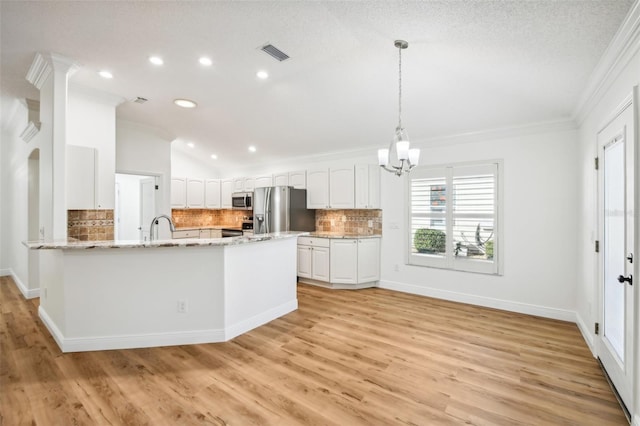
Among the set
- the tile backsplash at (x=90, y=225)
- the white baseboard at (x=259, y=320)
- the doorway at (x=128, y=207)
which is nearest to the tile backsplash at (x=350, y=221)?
the white baseboard at (x=259, y=320)

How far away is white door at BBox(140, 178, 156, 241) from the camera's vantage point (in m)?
5.78

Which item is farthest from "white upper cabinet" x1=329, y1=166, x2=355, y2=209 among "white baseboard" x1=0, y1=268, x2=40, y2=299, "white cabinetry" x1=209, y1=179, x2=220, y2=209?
"white baseboard" x1=0, y1=268, x2=40, y2=299

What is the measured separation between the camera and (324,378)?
2.42m

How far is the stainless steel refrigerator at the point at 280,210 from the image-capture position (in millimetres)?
5734

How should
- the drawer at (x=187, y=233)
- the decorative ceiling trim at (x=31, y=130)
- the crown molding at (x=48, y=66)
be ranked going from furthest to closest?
1. the drawer at (x=187, y=233)
2. the decorative ceiling trim at (x=31, y=130)
3. the crown molding at (x=48, y=66)

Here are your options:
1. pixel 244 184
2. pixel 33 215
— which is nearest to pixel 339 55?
pixel 244 184

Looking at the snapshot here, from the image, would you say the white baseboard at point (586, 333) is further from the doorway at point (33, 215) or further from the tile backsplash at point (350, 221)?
the doorway at point (33, 215)

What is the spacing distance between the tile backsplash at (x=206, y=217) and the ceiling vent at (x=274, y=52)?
4.85 m

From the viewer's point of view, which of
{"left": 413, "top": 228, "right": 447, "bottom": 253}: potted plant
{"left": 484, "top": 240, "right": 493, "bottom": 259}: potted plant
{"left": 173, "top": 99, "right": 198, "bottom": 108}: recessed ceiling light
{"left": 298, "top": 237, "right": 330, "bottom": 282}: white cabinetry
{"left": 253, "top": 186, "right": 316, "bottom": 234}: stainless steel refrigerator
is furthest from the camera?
{"left": 253, "top": 186, "right": 316, "bottom": 234}: stainless steel refrigerator

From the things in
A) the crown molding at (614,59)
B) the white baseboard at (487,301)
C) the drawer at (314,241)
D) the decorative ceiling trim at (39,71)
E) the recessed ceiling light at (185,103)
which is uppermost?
the recessed ceiling light at (185,103)

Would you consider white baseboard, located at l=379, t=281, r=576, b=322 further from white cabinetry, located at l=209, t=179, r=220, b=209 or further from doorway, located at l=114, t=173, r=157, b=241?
doorway, located at l=114, t=173, r=157, b=241

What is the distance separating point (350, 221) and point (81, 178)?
4.16m

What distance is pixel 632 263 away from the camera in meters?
1.98

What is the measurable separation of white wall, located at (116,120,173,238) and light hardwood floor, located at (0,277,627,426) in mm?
2613
